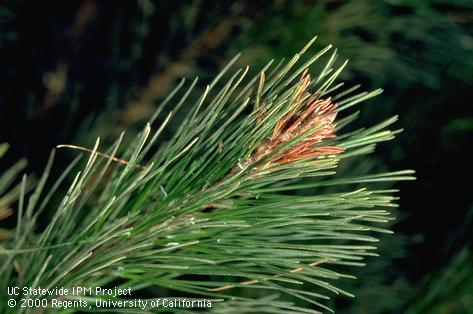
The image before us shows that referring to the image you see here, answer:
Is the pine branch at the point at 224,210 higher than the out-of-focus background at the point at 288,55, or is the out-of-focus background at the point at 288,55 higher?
the out-of-focus background at the point at 288,55

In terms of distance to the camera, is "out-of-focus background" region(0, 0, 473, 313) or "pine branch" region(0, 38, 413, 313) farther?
"out-of-focus background" region(0, 0, 473, 313)

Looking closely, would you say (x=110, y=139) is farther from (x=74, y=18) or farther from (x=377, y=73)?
(x=377, y=73)

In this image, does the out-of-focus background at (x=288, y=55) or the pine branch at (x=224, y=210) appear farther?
the out-of-focus background at (x=288, y=55)

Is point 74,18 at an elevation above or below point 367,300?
above

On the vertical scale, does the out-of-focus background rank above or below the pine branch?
above

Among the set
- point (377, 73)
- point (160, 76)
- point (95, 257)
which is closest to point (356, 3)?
point (377, 73)

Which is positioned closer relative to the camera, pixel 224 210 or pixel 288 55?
pixel 224 210

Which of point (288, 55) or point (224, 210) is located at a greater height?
point (288, 55)

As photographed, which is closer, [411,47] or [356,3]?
[356,3]
